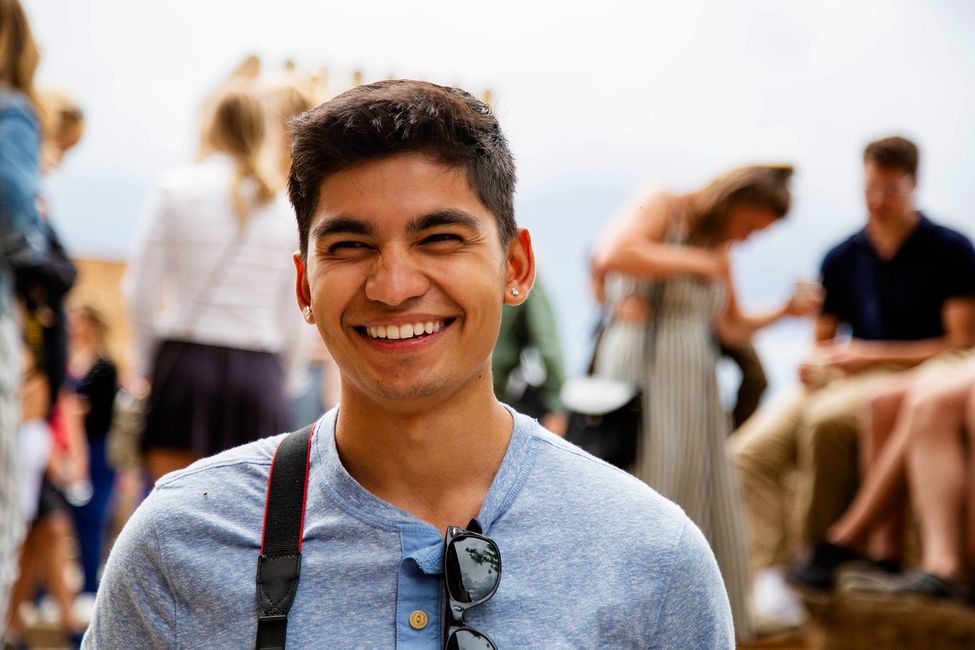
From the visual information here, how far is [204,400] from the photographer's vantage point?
3.86 metres

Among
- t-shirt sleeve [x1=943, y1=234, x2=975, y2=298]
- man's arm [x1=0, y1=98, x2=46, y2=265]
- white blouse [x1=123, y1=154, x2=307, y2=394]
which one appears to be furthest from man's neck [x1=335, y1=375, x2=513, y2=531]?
t-shirt sleeve [x1=943, y1=234, x2=975, y2=298]

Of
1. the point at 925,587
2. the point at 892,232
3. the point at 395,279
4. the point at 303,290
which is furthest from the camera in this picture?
the point at 892,232

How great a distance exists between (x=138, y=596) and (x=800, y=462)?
16.0 feet

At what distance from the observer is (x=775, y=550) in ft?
19.6

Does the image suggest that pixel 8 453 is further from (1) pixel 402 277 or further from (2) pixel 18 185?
(1) pixel 402 277

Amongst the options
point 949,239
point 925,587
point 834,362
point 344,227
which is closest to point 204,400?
point 344,227

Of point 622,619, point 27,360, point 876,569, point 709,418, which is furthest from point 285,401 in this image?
point 622,619

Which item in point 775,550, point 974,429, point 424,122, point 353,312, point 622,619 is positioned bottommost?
point 775,550

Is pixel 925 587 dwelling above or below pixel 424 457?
below

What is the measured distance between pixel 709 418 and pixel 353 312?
118 inches

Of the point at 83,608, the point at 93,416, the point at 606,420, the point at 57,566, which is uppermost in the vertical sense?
the point at 606,420

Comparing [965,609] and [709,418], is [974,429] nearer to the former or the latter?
[965,609]

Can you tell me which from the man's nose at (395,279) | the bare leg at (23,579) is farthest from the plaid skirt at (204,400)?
the man's nose at (395,279)

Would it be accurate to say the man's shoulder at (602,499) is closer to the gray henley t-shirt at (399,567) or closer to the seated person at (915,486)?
the gray henley t-shirt at (399,567)
